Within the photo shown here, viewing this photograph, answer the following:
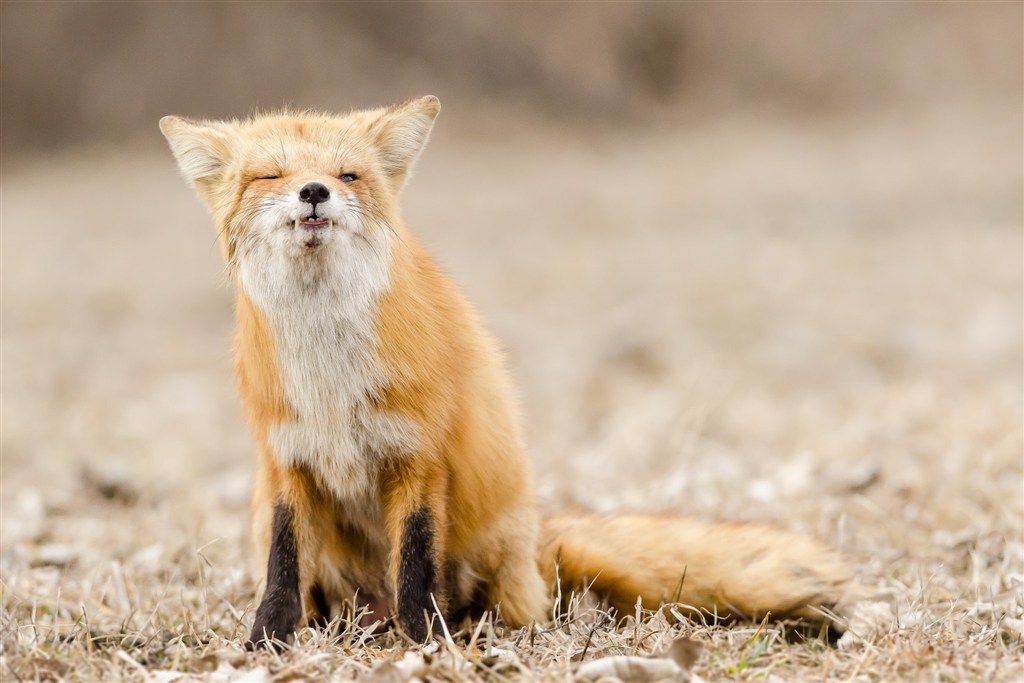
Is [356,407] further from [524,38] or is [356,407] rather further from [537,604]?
[524,38]

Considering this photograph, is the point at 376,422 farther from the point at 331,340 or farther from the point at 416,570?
the point at 416,570

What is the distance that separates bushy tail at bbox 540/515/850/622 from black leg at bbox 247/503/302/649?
3.34ft

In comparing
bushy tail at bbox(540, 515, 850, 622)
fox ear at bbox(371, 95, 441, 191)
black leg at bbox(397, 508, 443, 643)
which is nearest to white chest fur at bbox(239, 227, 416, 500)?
black leg at bbox(397, 508, 443, 643)

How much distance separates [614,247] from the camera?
13797 millimetres

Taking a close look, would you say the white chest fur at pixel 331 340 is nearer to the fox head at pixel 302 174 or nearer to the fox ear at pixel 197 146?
the fox head at pixel 302 174

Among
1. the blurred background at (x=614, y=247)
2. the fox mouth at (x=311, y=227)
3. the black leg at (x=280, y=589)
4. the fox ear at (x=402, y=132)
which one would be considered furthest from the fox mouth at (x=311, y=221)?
the black leg at (x=280, y=589)

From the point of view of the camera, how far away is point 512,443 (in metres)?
3.78

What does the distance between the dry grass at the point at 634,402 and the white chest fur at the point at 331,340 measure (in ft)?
2.15

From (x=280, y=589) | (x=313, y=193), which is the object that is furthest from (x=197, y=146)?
(x=280, y=589)

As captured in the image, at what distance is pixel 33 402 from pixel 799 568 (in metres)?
6.42

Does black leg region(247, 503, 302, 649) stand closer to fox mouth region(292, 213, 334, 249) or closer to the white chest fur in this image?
the white chest fur

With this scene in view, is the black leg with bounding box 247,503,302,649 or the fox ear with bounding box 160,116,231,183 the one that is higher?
the fox ear with bounding box 160,116,231,183

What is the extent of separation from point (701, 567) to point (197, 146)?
7.86 feet

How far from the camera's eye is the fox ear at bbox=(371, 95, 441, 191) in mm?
3586
